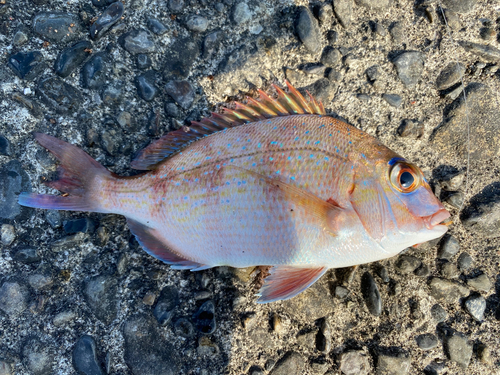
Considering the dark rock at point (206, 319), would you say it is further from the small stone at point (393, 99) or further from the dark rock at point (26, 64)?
the dark rock at point (26, 64)

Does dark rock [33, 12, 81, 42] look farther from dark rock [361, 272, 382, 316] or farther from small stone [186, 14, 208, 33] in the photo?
dark rock [361, 272, 382, 316]

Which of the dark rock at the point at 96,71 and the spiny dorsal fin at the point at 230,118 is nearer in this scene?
the spiny dorsal fin at the point at 230,118

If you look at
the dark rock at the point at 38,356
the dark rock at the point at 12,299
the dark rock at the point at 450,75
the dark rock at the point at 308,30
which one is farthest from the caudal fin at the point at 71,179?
the dark rock at the point at 450,75

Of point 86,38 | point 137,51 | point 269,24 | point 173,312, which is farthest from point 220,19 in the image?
point 173,312

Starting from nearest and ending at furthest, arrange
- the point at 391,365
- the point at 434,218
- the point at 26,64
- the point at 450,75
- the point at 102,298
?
the point at 434,218 < the point at 391,365 < the point at 102,298 < the point at 26,64 < the point at 450,75

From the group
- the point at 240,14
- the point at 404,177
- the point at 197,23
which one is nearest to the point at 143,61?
the point at 197,23

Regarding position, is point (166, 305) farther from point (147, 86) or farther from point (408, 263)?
point (408, 263)

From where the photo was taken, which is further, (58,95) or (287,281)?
(58,95)
